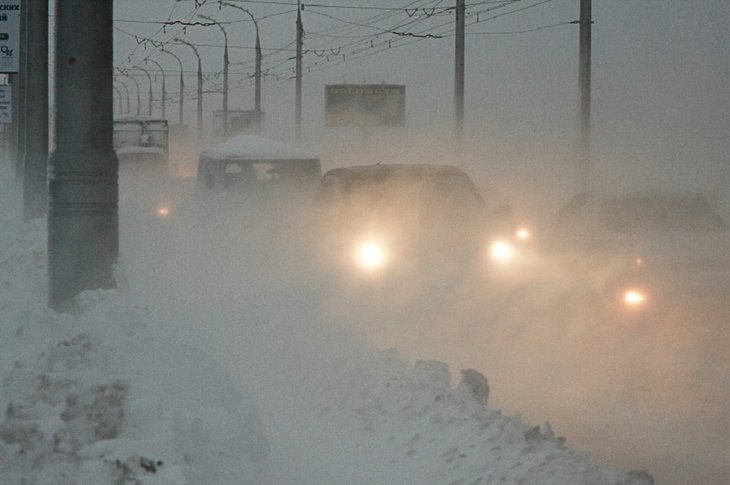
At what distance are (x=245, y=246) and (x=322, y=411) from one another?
9.62 meters

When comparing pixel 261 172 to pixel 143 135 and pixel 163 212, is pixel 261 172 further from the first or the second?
pixel 143 135

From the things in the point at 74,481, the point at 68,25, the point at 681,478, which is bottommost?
the point at 681,478

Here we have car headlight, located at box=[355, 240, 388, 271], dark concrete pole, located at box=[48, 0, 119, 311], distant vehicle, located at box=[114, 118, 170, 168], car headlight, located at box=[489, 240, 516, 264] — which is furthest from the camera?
distant vehicle, located at box=[114, 118, 170, 168]

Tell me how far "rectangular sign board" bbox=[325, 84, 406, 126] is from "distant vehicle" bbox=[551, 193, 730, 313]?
58.7m

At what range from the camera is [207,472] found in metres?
5.17

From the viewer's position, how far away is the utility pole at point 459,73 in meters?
31.0

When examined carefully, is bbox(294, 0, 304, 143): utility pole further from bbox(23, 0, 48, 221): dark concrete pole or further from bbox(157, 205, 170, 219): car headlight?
bbox(23, 0, 48, 221): dark concrete pole

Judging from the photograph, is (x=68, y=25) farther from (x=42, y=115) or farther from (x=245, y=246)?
(x=42, y=115)

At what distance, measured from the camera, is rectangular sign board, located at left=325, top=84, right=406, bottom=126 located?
77750 millimetres

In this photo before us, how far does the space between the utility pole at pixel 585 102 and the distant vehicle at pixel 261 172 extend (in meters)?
5.56

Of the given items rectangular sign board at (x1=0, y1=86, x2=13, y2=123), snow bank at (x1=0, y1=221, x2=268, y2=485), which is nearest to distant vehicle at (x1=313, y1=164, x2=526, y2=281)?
snow bank at (x1=0, y1=221, x2=268, y2=485)

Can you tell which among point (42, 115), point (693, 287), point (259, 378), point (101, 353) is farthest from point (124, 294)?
point (42, 115)

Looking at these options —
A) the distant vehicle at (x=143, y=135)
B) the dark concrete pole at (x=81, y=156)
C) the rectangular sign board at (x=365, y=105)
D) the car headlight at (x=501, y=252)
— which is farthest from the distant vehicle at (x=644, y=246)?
the rectangular sign board at (x=365, y=105)

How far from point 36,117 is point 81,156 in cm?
1319
